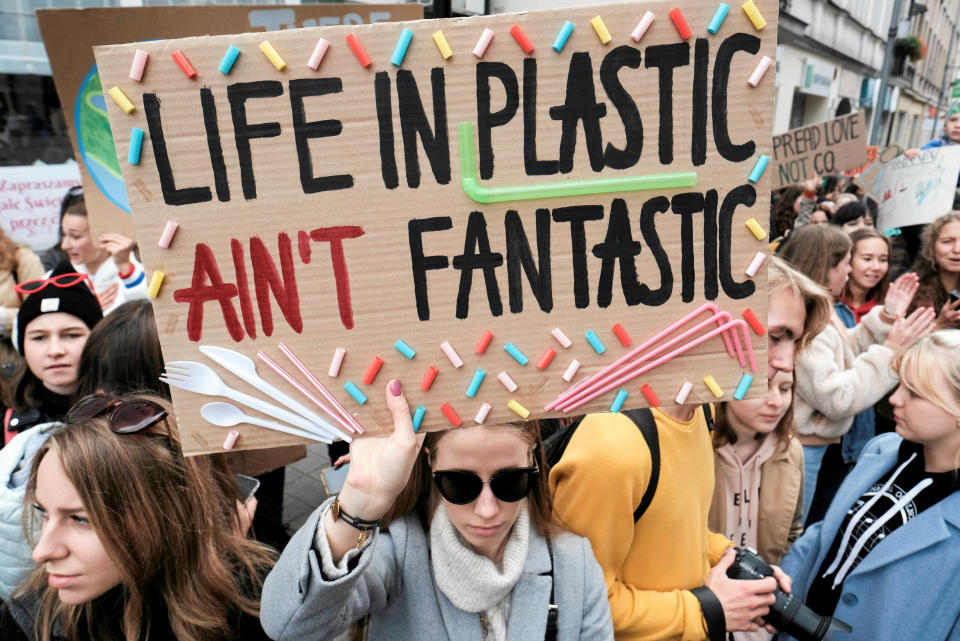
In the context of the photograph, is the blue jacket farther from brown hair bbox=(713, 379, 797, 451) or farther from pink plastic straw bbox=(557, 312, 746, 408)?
pink plastic straw bbox=(557, 312, 746, 408)

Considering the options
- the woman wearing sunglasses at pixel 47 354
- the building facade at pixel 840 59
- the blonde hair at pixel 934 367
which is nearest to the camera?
the blonde hair at pixel 934 367

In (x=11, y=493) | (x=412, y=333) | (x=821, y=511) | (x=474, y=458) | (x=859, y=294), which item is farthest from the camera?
(x=859, y=294)

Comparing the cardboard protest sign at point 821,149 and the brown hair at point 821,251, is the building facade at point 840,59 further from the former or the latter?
the brown hair at point 821,251

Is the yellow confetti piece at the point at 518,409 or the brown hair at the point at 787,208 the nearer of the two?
the yellow confetti piece at the point at 518,409

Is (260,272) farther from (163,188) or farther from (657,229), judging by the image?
(657,229)

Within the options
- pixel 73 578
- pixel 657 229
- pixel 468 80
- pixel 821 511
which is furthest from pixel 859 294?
pixel 73 578

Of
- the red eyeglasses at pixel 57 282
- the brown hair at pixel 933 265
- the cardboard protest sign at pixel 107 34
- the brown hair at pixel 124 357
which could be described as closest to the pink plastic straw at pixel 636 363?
the brown hair at pixel 124 357


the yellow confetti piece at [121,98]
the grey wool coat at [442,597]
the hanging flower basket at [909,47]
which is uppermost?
the hanging flower basket at [909,47]

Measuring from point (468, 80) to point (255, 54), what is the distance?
35cm

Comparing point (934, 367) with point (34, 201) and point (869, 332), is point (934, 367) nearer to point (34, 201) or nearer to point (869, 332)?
point (869, 332)

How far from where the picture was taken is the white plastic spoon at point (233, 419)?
1059mm

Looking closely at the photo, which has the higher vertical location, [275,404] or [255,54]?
[255,54]

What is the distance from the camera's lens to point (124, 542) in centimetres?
140

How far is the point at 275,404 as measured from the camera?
1.07 metres
